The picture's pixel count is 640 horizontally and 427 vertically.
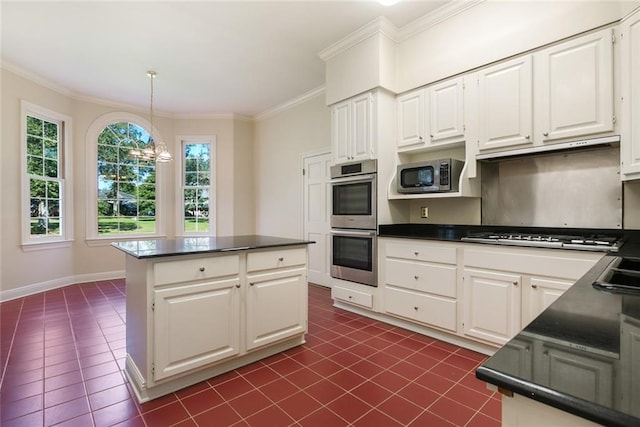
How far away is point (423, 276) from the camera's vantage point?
2803 millimetres

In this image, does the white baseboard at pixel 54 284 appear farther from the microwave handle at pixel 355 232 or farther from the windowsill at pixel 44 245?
the microwave handle at pixel 355 232

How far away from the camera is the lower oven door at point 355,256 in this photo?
3203 millimetres

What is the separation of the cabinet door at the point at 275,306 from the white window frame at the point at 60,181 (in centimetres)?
389

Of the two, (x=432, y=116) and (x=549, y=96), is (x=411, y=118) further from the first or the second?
(x=549, y=96)

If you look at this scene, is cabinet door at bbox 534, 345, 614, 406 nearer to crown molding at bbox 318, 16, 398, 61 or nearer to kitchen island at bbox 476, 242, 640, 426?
kitchen island at bbox 476, 242, 640, 426

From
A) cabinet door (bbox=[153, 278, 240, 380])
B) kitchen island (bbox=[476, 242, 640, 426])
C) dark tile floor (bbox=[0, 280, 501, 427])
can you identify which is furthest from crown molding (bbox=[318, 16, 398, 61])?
kitchen island (bbox=[476, 242, 640, 426])

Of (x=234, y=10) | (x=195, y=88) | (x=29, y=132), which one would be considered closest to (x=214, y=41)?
(x=234, y=10)

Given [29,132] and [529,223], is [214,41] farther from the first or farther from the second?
[529,223]

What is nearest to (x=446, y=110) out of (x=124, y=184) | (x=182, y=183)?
(x=182, y=183)

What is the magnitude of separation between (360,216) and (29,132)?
4.62 meters

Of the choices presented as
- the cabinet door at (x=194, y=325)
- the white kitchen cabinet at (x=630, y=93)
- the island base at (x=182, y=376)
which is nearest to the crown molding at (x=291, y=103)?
the white kitchen cabinet at (x=630, y=93)

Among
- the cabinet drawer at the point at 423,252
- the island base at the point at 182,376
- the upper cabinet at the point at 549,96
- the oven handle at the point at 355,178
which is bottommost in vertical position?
the island base at the point at 182,376

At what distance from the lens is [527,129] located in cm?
243

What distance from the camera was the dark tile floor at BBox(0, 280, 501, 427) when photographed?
1708 millimetres
